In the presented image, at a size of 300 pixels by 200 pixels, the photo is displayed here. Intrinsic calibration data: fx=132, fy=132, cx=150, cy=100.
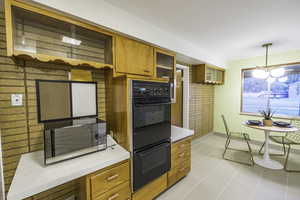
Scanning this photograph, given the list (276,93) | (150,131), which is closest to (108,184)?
(150,131)

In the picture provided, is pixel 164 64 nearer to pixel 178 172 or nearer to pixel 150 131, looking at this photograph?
pixel 150 131

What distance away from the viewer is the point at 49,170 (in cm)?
108

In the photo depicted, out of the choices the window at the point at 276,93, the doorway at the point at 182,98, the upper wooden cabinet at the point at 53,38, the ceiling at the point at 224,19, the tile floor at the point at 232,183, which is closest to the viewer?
the upper wooden cabinet at the point at 53,38

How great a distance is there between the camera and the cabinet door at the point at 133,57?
65.5 inches

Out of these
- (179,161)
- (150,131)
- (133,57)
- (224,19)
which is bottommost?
(179,161)

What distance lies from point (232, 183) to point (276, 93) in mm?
2883

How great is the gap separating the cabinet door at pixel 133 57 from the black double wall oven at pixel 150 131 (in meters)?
0.41

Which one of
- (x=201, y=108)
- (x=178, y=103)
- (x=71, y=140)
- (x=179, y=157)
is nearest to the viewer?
(x=71, y=140)

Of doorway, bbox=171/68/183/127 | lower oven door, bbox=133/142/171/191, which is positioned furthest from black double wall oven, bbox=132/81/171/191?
doorway, bbox=171/68/183/127

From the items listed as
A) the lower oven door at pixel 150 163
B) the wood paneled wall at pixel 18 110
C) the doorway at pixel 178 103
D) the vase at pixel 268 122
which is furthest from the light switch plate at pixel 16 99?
the vase at pixel 268 122

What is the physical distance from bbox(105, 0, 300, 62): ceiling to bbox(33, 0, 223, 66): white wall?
7cm

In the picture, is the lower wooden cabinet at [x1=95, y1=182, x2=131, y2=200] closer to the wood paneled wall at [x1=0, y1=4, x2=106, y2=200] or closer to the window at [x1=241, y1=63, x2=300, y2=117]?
the wood paneled wall at [x1=0, y1=4, x2=106, y2=200]

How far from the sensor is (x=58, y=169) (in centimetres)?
109

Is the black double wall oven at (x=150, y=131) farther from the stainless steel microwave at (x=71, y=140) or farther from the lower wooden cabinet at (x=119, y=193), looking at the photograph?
the stainless steel microwave at (x=71, y=140)
